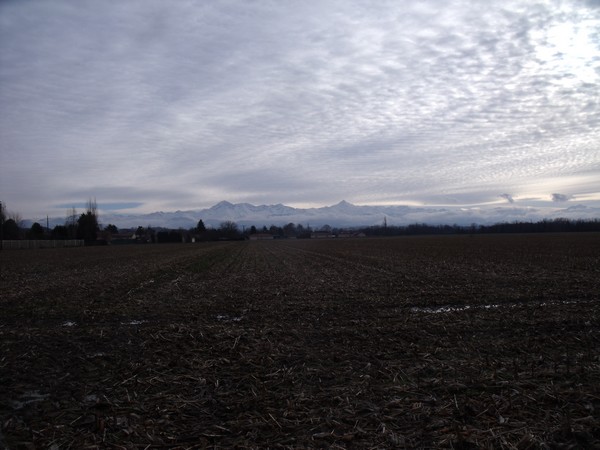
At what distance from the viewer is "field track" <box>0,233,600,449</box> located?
4.84 meters

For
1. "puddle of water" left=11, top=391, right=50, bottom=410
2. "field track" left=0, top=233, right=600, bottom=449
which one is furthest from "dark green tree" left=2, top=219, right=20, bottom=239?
"puddle of water" left=11, top=391, right=50, bottom=410

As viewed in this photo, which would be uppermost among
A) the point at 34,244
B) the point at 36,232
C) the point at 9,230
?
the point at 9,230

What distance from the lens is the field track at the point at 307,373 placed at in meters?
4.84

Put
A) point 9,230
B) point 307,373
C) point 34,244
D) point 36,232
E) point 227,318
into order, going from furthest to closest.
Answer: point 36,232, point 9,230, point 34,244, point 227,318, point 307,373

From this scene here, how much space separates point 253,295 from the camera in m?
15.6

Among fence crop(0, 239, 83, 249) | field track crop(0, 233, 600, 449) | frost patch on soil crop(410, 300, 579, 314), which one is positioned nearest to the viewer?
field track crop(0, 233, 600, 449)

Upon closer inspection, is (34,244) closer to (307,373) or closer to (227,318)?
(227,318)

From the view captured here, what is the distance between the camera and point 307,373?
6820 millimetres

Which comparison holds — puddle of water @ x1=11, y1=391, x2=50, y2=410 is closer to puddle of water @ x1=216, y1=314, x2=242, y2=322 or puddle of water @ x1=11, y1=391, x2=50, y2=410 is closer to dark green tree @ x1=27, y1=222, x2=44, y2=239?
puddle of water @ x1=216, y1=314, x2=242, y2=322

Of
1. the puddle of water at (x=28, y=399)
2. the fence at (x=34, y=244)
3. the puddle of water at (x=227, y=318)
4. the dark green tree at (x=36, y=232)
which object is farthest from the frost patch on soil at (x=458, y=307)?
the dark green tree at (x=36, y=232)

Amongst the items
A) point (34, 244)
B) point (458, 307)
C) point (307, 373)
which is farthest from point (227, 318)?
point (34, 244)

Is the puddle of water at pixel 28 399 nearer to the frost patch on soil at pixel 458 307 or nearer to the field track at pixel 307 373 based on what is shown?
the field track at pixel 307 373

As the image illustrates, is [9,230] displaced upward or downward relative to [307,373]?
upward

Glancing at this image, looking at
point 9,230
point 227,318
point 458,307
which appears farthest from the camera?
point 9,230
